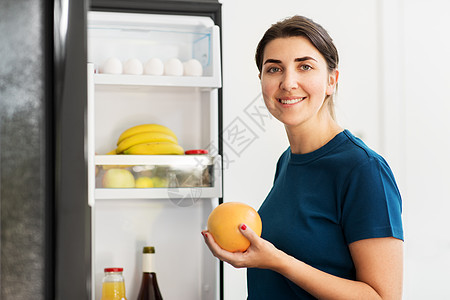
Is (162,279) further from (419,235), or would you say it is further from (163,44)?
(419,235)

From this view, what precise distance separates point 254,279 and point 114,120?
38.7 inches

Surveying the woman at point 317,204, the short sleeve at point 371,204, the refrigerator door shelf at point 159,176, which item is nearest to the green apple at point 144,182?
the refrigerator door shelf at point 159,176

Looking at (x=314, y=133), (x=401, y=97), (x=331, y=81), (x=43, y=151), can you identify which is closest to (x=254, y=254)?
(x=314, y=133)

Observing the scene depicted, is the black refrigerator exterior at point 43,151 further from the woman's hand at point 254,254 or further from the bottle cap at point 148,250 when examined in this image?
the bottle cap at point 148,250

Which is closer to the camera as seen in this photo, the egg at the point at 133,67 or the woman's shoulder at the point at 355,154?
the woman's shoulder at the point at 355,154

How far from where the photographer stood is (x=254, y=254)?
0.89 metres

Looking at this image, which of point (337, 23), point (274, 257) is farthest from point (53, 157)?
point (337, 23)

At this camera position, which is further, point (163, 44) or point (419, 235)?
point (419, 235)

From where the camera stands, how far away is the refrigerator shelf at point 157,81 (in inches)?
65.2

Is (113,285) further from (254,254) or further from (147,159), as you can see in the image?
(254,254)

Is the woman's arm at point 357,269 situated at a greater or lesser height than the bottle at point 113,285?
greater

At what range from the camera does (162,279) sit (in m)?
1.86

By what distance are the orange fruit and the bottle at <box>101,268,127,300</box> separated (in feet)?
2.67

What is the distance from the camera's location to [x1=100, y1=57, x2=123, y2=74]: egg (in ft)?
5.49
